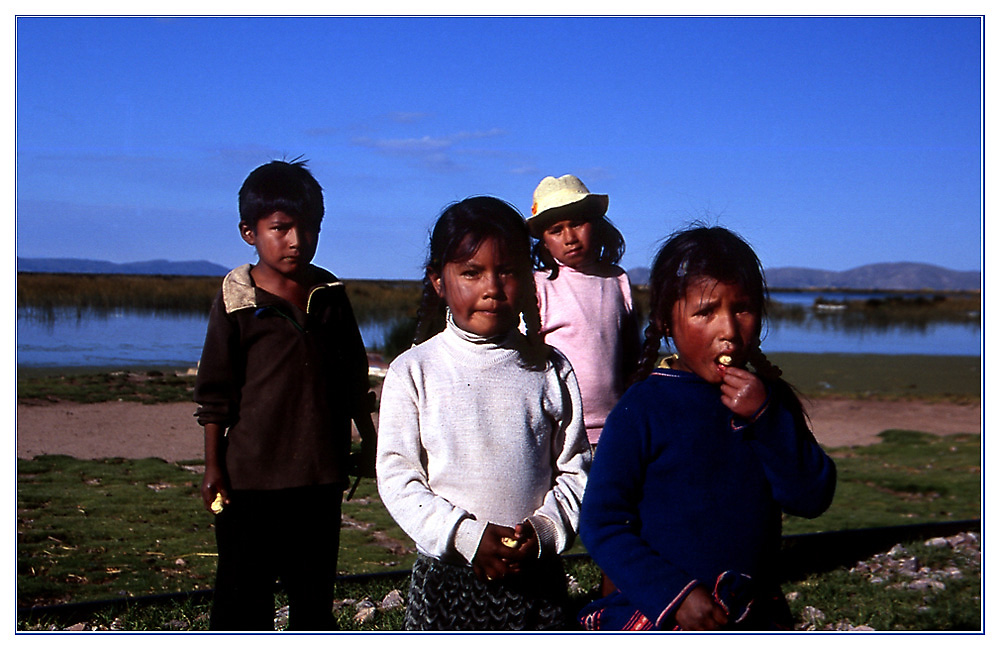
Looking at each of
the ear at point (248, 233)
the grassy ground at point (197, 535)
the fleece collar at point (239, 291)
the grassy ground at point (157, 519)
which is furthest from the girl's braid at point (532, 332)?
the grassy ground at point (157, 519)

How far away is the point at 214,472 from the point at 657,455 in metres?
1.37

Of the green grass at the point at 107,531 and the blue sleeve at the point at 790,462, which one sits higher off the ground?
the blue sleeve at the point at 790,462

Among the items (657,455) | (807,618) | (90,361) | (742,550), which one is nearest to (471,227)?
(657,455)

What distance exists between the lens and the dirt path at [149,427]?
7.54 meters

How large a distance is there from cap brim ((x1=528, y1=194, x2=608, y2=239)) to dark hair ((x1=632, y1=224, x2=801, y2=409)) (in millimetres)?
986

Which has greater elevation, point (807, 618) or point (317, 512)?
point (317, 512)

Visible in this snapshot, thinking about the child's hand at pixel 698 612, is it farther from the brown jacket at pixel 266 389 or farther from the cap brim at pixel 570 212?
the cap brim at pixel 570 212

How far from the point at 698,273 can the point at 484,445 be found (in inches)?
27.2

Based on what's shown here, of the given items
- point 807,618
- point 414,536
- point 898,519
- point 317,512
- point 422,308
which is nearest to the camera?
point 414,536

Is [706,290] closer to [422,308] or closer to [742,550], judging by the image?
[742,550]

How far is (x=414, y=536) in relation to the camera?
88.4 inches

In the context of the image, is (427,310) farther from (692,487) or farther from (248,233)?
(692,487)

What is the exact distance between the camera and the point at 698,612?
6.52ft

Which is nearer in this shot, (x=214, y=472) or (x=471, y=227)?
(x=471, y=227)
